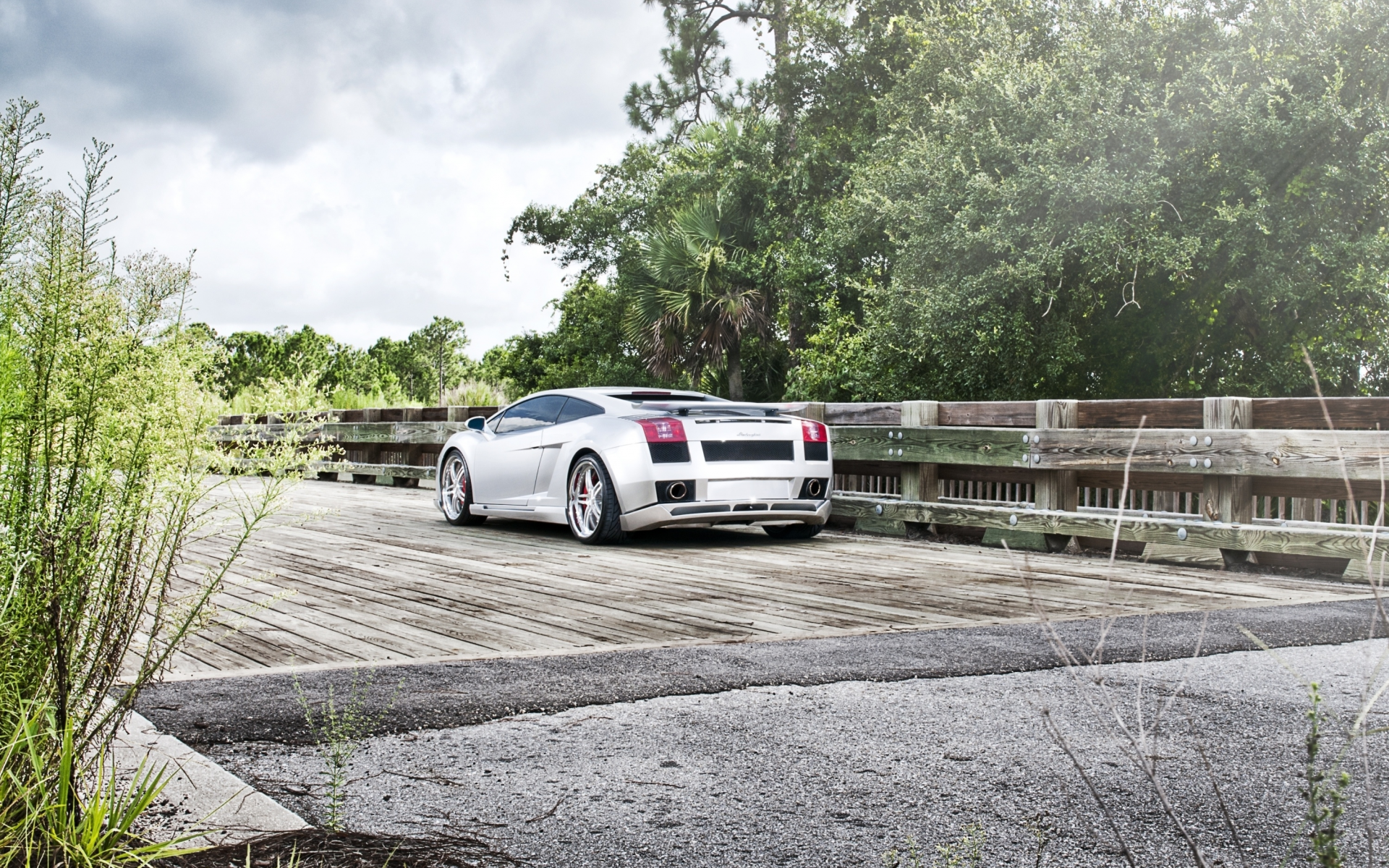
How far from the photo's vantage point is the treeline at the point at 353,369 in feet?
8.05

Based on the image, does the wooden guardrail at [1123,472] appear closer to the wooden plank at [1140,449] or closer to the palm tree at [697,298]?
the wooden plank at [1140,449]

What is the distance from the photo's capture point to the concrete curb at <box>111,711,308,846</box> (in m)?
2.32

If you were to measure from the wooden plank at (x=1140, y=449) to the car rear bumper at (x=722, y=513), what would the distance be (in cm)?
102

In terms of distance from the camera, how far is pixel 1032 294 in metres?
19.9

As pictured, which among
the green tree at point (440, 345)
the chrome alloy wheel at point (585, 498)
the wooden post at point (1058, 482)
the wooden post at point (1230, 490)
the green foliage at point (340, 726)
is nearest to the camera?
the green foliage at point (340, 726)

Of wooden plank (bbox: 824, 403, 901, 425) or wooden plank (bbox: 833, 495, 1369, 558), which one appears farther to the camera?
wooden plank (bbox: 824, 403, 901, 425)

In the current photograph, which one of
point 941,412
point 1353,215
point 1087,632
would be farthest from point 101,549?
point 1353,215

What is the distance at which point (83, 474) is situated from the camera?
226 cm

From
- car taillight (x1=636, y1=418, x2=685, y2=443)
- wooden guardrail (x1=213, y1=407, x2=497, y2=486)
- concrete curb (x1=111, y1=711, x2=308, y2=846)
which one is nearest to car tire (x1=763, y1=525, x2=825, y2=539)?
car taillight (x1=636, y1=418, x2=685, y2=443)

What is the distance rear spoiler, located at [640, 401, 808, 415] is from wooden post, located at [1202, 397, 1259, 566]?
10.4 ft

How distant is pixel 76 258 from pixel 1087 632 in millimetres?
4015

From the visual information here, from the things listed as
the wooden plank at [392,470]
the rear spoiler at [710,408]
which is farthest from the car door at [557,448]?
the wooden plank at [392,470]

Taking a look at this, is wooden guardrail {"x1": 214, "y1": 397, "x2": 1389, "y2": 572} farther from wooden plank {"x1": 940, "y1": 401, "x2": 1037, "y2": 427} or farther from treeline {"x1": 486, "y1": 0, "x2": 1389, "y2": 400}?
treeline {"x1": 486, "y1": 0, "x2": 1389, "y2": 400}

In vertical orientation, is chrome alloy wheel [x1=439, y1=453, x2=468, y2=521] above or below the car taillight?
below
